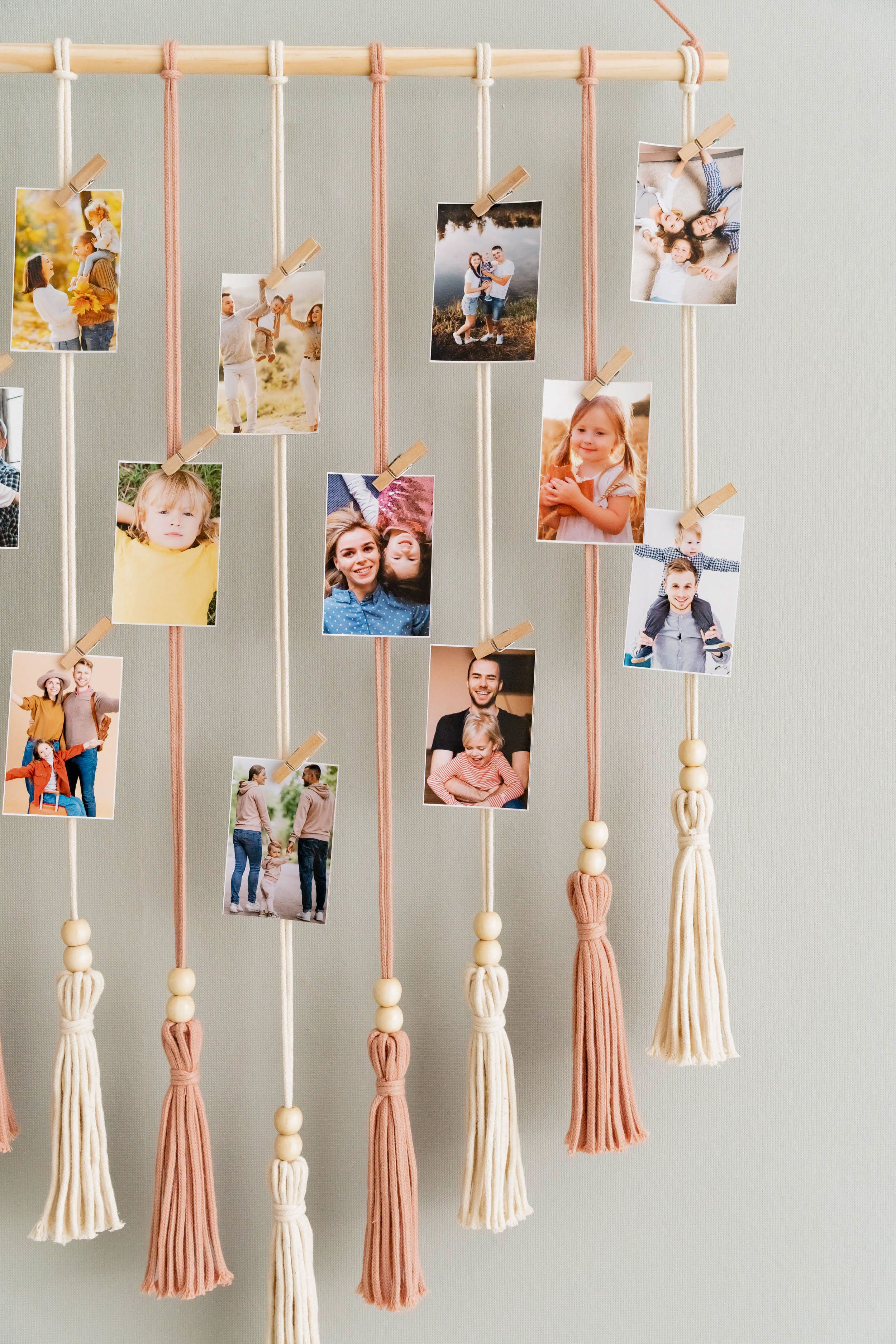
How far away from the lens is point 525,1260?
824mm

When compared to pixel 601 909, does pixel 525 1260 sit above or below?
below

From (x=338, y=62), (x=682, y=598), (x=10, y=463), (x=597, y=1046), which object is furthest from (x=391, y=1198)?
(x=338, y=62)

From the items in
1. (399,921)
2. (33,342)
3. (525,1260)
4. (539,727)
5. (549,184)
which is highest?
(549,184)

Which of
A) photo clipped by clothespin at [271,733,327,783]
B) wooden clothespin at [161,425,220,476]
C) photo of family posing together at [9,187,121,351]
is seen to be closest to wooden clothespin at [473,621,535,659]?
photo clipped by clothespin at [271,733,327,783]

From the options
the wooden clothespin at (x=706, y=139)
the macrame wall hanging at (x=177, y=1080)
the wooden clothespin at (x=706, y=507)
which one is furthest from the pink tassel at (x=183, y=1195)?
the wooden clothespin at (x=706, y=139)

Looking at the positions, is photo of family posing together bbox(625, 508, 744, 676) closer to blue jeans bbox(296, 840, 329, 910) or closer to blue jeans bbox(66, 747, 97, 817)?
blue jeans bbox(296, 840, 329, 910)

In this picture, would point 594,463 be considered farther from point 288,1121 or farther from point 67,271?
point 288,1121

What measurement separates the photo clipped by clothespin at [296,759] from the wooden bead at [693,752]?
0.93 ft

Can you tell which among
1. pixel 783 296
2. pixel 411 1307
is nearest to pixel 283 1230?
pixel 411 1307

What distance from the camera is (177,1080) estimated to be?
0.76 meters

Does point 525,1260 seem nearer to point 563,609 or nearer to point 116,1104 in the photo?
point 116,1104

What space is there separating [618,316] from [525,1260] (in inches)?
30.7

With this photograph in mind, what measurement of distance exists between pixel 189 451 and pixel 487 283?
254 mm

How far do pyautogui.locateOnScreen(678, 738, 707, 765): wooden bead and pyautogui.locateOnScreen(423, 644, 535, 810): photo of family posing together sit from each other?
125 mm
